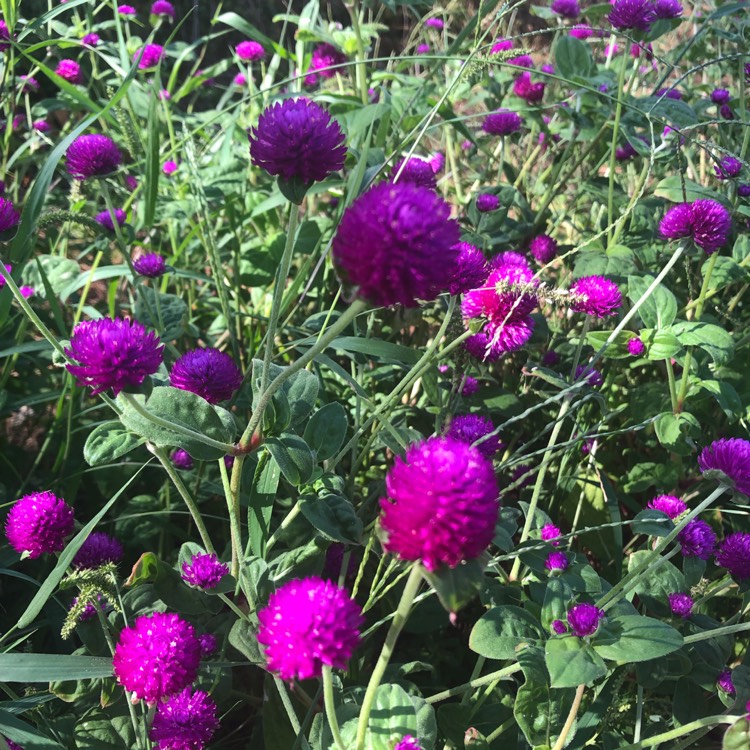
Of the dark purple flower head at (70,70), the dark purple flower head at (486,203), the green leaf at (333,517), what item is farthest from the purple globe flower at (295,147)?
the dark purple flower head at (70,70)

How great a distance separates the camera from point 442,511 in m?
0.63

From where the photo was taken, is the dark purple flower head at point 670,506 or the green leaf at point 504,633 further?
the dark purple flower head at point 670,506

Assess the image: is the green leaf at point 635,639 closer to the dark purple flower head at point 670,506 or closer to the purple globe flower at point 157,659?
the dark purple flower head at point 670,506

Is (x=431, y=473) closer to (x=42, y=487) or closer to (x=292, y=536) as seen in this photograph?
(x=292, y=536)

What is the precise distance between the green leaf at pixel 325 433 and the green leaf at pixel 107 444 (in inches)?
9.2

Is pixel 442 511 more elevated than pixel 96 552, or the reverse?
pixel 442 511

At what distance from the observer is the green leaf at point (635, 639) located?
88 cm

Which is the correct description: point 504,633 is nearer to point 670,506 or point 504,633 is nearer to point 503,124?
point 670,506

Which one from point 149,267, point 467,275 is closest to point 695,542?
point 467,275

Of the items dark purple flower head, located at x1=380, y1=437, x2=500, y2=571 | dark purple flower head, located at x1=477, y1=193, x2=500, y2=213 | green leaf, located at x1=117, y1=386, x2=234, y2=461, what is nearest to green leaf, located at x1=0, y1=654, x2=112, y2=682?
green leaf, located at x1=117, y1=386, x2=234, y2=461

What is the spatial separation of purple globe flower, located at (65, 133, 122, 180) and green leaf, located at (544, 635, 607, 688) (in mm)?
1140

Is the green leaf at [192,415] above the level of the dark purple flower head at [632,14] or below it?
below

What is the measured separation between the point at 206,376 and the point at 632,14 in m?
1.35

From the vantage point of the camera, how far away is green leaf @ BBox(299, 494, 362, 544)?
99 cm
